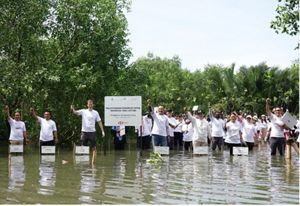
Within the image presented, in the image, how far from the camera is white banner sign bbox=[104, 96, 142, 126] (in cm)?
1586

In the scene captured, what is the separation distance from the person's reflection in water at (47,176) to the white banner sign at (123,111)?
2253mm

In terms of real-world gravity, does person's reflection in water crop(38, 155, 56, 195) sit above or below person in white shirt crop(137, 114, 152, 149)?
below

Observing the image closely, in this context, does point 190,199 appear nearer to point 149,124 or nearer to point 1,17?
point 149,124

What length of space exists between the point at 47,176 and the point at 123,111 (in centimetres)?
586

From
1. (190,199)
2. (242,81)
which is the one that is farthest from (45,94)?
(242,81)

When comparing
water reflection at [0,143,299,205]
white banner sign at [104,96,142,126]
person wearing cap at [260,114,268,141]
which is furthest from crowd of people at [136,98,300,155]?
person wearing cap at [260,114,268,141]

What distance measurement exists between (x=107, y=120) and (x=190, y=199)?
8.67m

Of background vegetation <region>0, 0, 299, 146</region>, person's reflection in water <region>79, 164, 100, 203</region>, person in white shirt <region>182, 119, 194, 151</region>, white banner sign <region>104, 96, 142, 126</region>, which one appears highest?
background vegetation <region>0, 0, 299, 146</region>

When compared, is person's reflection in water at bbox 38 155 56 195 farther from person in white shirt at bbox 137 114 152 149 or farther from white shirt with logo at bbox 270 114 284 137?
white shirt with logo at bbox 270 114 284 137

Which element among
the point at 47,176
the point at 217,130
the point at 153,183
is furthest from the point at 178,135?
the point at 153,183

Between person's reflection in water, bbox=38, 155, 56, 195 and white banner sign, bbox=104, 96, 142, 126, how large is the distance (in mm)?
2253

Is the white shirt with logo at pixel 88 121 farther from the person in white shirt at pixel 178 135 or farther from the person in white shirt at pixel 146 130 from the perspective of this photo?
the person in white shirt at pixel 178 135

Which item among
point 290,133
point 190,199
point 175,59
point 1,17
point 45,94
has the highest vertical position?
point 175,59

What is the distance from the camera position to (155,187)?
28.8 ft
